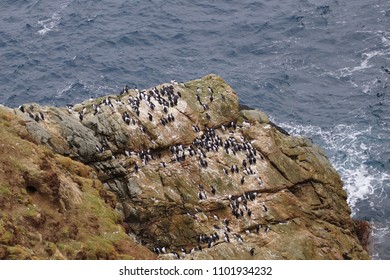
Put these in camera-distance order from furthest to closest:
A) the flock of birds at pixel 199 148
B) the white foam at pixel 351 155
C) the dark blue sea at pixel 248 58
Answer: the dark blue sea at pixel 248 58
the white foam at pixel 351 155
the flock of birds at pixel 199 148

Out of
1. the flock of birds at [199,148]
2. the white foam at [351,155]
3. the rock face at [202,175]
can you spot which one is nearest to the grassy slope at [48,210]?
the rock face at [202,175]

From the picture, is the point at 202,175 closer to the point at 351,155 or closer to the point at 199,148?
the point at 199,148

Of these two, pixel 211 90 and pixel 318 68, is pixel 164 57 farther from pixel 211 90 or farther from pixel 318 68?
pixel 211 90

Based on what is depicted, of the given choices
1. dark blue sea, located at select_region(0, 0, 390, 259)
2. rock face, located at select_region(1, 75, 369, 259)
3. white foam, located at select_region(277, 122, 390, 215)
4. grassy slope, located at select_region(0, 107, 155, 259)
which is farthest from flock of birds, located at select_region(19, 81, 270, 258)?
dark blue sea, located at select_region(0, 0, 390, 259)

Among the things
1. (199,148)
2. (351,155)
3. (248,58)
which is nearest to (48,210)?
(199,148)

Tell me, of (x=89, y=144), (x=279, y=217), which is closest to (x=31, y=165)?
(x=89, y=144)

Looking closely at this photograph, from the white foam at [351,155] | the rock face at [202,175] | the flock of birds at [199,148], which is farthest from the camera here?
the white foam at [351,155]

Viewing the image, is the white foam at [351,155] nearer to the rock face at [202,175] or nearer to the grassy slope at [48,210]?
the rock face at [202,175]
